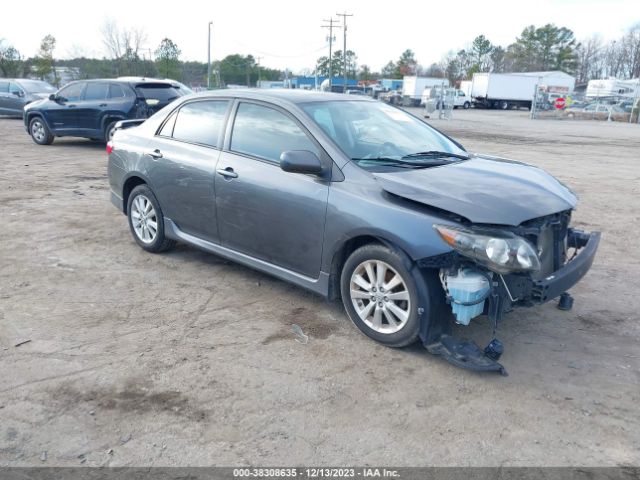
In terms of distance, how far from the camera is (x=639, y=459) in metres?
2.88

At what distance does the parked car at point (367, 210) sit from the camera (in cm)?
361

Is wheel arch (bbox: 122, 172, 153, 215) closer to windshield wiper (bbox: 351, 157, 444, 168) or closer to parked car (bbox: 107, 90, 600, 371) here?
parked car (bbox: 107, 90, 600, 371)

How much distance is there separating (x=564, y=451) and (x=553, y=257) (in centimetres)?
167

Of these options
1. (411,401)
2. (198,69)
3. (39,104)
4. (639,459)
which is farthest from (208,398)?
(198,69)

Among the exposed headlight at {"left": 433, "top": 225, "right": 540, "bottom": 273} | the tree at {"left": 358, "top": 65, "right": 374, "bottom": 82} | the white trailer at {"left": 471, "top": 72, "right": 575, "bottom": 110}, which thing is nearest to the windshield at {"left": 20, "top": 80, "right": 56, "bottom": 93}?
the exposed headlight at {"left": 433, "top": 225, "right": 540, "bottom": 273}

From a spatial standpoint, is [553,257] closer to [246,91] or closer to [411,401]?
[411,401]

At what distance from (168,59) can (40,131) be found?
53.1 metres

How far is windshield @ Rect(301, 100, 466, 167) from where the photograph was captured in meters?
4.41

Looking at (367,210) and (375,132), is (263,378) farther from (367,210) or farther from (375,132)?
(375,132)

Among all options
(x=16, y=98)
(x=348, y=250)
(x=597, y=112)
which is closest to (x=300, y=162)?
(x=348, y=250)

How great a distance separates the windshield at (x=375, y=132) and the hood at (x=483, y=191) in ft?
1.26

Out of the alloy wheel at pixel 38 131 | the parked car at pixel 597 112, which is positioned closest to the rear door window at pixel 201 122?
the alloy wheel at pixel 38 131

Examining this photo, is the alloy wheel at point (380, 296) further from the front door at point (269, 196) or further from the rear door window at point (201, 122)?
the rear door window at point (201, 122)

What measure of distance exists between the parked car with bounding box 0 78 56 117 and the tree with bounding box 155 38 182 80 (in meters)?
39.9
